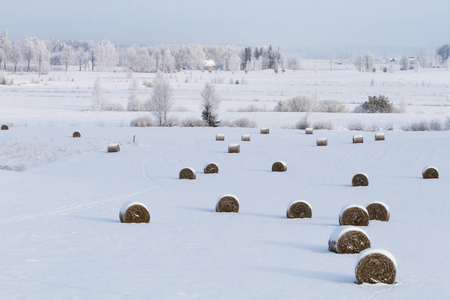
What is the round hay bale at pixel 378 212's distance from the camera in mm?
12945

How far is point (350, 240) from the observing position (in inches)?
376

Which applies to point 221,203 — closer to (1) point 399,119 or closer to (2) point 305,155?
(2) point 305,155

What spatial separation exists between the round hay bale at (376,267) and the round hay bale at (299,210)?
→ 17.4ft

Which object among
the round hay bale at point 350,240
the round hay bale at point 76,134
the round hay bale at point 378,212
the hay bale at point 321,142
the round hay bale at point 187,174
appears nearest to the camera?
A: the round hay bale at point 350,240

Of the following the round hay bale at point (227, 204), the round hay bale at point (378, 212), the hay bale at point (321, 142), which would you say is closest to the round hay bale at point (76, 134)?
the hay bale at point (321, 142)

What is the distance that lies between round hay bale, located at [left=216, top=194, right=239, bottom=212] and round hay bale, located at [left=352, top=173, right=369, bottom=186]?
6.01 metres

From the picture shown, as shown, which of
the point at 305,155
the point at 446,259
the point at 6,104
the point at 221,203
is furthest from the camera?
the point at 6,104

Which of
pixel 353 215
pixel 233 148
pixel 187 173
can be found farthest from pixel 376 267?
pixel 233 148

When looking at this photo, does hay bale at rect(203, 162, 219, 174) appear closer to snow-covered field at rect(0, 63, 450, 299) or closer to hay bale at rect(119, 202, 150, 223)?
snow-covered field at rect(0, 63, 450, 299)

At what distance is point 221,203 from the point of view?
14070mm

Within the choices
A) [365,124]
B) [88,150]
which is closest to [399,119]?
[365,124]

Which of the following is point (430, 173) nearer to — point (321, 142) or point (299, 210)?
point (299, 210)

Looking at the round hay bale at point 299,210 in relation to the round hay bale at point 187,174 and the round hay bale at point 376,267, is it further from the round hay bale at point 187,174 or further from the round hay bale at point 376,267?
the round hay bale at point 187,174

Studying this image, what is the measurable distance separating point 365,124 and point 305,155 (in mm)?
16903
